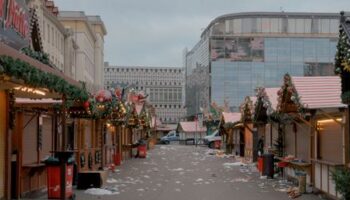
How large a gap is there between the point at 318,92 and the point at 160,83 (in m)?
163

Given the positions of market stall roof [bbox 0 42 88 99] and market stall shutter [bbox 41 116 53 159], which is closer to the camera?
market stall roof [bbox 0 42 88 99]

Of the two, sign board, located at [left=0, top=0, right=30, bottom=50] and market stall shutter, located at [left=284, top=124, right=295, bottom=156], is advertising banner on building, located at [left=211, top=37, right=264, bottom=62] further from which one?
sign board, located at [left=0, top=0, right=30, bottom=50]

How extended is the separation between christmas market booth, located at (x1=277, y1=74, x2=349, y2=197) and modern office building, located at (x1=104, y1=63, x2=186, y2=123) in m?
154

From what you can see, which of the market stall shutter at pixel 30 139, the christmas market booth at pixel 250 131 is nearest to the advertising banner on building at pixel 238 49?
the christmas market booth at pixel 250 131

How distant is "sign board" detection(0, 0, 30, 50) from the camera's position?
35.2 feet

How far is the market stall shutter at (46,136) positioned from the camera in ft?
64.3

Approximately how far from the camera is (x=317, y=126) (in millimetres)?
20125

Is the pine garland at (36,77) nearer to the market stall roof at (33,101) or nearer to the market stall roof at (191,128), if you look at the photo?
the market stall roof at (33,101)

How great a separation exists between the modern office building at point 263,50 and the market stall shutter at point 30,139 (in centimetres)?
11211

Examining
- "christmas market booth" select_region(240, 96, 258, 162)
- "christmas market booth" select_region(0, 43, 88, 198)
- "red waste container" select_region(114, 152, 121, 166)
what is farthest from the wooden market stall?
"christmas market booth" select_region(0, 43, 88, 198)

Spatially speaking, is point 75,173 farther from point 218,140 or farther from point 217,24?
point 217,24

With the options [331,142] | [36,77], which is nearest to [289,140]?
[331,142]

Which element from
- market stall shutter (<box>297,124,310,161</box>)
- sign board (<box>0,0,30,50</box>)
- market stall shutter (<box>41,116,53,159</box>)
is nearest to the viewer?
sign board (<box>0,0,30,50</box>)

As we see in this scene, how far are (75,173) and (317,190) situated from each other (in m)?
7.77
